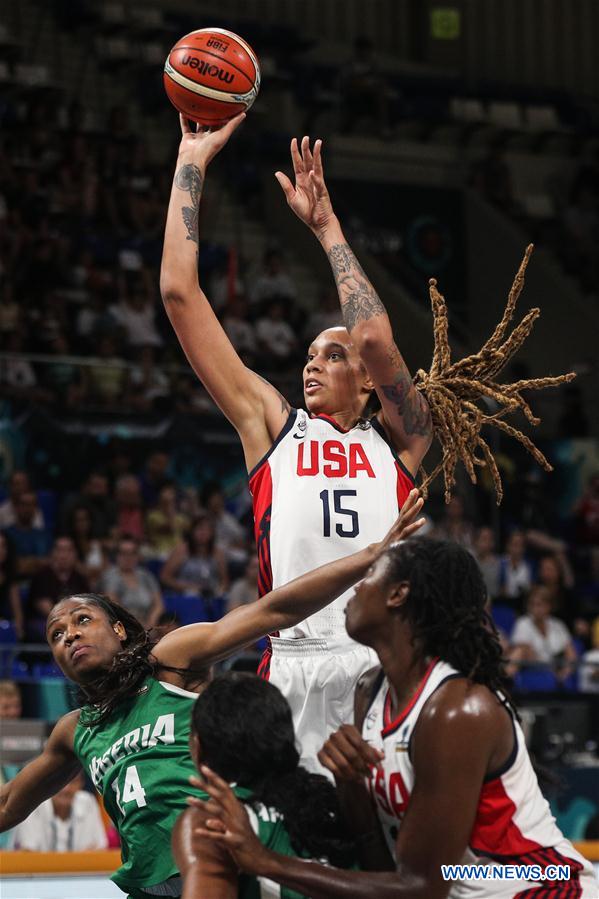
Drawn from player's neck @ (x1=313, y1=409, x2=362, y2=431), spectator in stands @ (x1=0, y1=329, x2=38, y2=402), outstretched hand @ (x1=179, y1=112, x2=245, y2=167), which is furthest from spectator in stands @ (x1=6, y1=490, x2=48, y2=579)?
player's neck @ (x1=313, y1=409, x2=362, y2=431)

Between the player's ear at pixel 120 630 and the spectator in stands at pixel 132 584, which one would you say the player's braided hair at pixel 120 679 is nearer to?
the player's ear at pixel 120 630

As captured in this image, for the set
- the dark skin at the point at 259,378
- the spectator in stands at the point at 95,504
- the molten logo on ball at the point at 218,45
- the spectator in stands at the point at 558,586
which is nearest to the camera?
the dark skin at the point at 259,378

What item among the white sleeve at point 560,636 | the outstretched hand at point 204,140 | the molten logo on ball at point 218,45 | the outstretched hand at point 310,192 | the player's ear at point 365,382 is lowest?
the white sleeve at point 560,636

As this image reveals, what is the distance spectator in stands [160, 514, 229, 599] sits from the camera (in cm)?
944

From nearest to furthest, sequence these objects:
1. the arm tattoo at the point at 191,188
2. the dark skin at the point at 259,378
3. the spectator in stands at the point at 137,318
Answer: the dark skin at the point at 259,378, the arm tattoo at the point at 191,188, the spectator in stands at the point at 137,318

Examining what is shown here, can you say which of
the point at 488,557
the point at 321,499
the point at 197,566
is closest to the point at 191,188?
the point at 321,499

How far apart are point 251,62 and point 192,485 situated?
19.7 ft

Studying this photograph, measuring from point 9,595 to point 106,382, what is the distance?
7.36 feet

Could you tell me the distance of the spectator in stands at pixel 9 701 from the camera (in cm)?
741

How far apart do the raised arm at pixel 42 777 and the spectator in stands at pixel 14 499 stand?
5770 mm

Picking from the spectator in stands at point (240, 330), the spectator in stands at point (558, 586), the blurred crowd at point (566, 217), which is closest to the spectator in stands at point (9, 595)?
the spectator in stands at point (240, 330)

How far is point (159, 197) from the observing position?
13227 millimetres

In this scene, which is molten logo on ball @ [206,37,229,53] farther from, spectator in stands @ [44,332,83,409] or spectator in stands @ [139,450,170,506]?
spectator in stands @ [44,332,83,409]

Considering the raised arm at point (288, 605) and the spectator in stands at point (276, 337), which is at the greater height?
the spectator in stands at point (276, 337)
